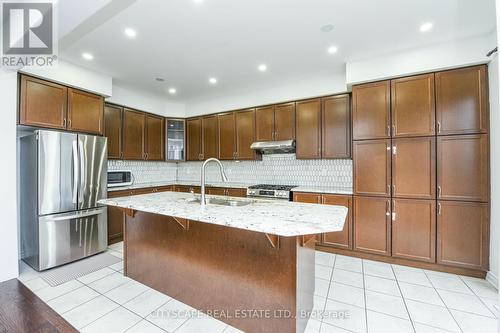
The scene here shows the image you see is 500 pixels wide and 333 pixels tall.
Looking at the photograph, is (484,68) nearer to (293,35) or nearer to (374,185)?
(374,185)

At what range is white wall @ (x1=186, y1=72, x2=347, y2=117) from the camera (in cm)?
364

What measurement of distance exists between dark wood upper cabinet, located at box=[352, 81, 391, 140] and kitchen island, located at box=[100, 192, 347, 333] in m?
1.77

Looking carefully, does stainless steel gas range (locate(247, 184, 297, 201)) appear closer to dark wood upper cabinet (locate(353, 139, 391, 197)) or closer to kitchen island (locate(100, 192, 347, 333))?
dark wood upper cabinet (locate(353, 139, 391, 197))

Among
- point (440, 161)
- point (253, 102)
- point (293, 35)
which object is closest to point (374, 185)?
point (440, 161)

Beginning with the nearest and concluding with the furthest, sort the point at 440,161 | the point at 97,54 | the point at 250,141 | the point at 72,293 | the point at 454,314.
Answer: the point at 454,314 → the point at 72,293 → the point at 440,161 → the point at 97,54 → the point at 250,141

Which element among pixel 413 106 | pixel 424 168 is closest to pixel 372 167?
pixel 424 168

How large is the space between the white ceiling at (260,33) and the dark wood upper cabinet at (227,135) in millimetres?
1155

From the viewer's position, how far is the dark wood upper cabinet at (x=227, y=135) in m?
4.57

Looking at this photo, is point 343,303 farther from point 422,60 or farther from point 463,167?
point 422,60

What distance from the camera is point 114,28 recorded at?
7.77ft

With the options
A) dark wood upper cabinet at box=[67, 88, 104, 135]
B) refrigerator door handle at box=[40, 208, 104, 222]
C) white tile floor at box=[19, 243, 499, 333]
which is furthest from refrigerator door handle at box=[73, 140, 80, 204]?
white tile floor at box=[19, 243, 499, 333]

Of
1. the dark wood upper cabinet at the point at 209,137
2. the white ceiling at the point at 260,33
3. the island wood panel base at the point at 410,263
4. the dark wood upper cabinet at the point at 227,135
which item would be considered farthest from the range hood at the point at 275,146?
the island wood panel base at the point at 410,263

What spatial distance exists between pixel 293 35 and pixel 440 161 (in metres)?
2.39

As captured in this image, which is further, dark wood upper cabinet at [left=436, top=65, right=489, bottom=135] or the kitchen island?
dark wood upper cabinet at [left=436, top=65, right=489, bottom=135]
